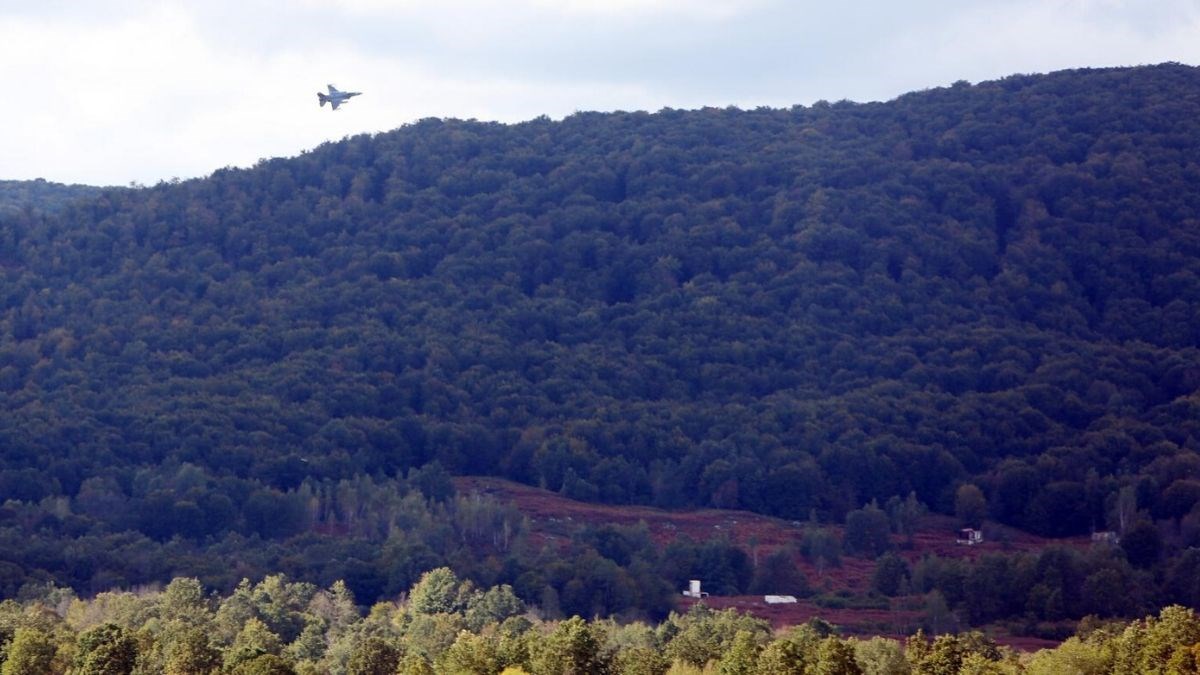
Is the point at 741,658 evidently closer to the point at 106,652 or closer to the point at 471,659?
the point at 471,659

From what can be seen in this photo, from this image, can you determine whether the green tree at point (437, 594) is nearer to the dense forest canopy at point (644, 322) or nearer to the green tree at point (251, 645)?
the green tree at point (251, 645)

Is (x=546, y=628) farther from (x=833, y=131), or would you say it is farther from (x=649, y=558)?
(x=833, y=131)

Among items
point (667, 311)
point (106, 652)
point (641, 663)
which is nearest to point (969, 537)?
point (667, 311)

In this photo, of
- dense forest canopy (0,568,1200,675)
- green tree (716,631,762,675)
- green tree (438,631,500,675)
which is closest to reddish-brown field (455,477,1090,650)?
dense forest canopy (0,568,1200,675)

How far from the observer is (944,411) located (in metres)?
112

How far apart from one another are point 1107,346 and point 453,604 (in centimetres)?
6261

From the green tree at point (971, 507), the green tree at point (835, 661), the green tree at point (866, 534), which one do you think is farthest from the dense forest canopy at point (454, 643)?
the green tree at point (971, 507)

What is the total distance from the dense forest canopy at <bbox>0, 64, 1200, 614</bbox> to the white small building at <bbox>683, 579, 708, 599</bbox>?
28.6ft

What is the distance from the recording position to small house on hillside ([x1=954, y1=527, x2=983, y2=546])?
98.6 metres

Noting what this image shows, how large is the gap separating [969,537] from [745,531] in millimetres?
11282

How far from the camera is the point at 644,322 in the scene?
422 feet

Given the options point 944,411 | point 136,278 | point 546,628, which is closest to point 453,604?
point 546,628

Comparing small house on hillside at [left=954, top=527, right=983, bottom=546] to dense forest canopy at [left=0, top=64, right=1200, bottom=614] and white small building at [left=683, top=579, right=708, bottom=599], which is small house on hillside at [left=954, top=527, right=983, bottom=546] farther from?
white small building at [left=683, top=579, right=708, bottom=599]

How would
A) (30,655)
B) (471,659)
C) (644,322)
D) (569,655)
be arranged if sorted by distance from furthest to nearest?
(644,322)
(30,655)
(471,659)
(569,655)
